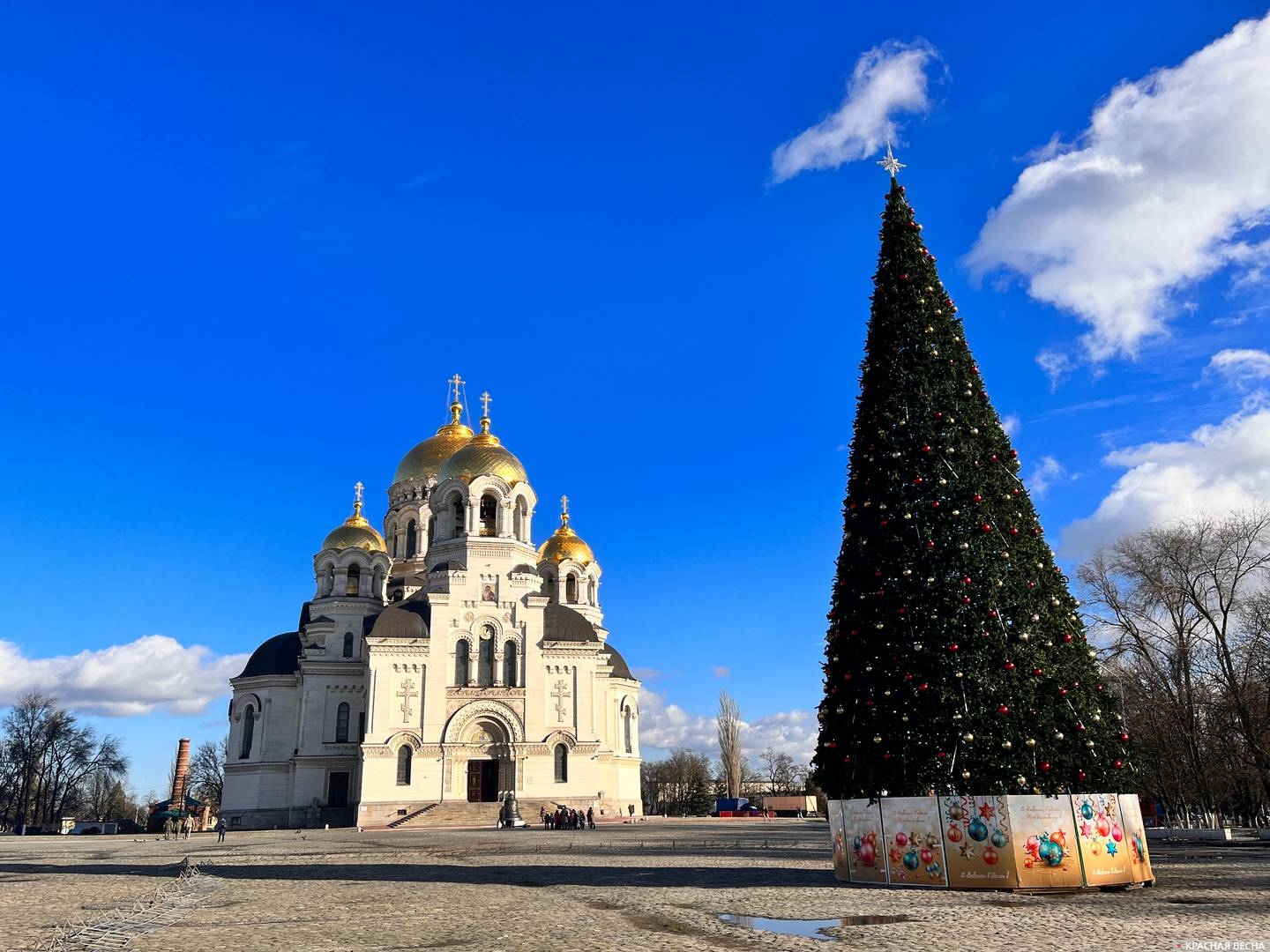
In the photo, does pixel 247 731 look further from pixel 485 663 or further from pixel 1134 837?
pixel 1134 837

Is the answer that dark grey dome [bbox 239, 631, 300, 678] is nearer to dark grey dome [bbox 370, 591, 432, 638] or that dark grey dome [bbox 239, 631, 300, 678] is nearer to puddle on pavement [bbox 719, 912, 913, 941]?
dark grey dome [bbox 370, 591, 432, 638]

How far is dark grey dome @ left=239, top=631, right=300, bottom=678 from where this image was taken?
169 feet

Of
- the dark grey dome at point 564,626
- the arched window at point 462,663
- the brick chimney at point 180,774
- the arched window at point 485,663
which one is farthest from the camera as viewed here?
the brick chimney at point 180,774

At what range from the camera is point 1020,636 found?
45.9 feet

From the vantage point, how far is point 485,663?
47531 millimetres

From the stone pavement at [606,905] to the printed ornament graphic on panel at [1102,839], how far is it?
1.22ft

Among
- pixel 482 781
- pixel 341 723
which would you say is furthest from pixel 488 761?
pixel 341 723

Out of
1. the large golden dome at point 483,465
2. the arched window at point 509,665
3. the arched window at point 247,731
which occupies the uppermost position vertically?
the large golden dome at point 483,465

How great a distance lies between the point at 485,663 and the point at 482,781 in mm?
5555

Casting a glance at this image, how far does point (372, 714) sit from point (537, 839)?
16.2 meters

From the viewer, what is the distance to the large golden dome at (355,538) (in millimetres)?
52719

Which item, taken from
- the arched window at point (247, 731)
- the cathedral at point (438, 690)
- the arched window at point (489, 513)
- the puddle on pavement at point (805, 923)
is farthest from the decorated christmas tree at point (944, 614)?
the arched window at point (247, 731)

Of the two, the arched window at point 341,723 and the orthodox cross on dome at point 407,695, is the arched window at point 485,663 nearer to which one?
the orthodox cross on dome at point 407,695

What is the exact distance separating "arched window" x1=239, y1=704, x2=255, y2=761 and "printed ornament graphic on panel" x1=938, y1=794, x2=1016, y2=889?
45314 mm
